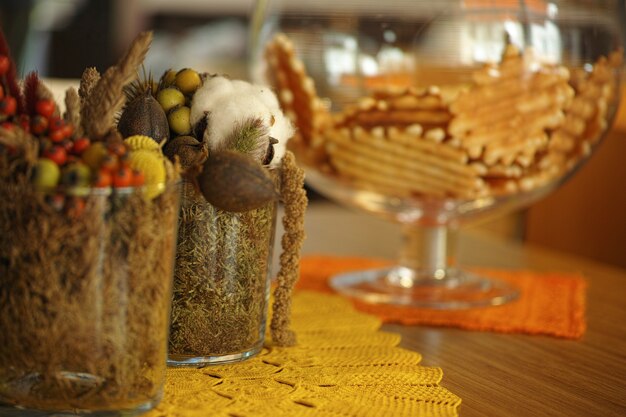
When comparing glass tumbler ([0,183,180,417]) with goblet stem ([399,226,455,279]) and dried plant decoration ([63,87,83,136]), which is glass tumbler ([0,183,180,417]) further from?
goblet stem ([399,226,455,279])

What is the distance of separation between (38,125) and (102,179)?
5cm

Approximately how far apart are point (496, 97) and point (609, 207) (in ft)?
2.11

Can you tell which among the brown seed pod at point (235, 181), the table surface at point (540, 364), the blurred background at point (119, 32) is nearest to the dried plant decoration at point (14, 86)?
the brown seed pod at point (235, 181)

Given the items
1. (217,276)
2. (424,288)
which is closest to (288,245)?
(217,276)

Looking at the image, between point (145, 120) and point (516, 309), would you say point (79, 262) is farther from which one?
point (516, 309)

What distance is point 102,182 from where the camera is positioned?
44cm

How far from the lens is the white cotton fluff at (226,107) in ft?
1.82

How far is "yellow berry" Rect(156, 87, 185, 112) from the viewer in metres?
0.57

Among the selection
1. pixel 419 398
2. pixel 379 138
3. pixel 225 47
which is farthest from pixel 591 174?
pixel 225 47

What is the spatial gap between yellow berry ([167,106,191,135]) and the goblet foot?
13.1 inches

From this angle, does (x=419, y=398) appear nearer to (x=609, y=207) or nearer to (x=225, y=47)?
(x=609, y=207)

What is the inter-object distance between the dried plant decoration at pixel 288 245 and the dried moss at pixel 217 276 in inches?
0.9

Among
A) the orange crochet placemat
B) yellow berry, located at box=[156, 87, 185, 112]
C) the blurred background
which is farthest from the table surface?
the blurred background

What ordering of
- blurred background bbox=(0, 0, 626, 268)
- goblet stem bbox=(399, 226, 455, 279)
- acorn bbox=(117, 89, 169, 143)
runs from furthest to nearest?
blurred background bbox=(0, 0, 626, 268)
goblet stem bbox=(399, 226, 455, 279)
acorn bbox=(117, 89, 169, 143)
